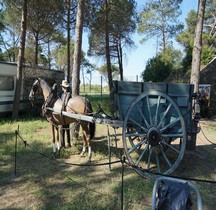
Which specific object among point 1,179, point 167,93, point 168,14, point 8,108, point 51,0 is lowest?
point 1,179

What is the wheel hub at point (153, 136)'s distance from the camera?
3.99 meters

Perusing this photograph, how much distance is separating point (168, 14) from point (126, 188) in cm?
2548

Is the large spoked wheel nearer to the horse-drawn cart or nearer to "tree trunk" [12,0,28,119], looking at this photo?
the horse-drawn cart

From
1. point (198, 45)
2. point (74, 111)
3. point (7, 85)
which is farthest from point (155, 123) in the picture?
point (7, 85)

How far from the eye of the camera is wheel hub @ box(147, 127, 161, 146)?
13.1 feet

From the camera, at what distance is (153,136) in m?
4.01

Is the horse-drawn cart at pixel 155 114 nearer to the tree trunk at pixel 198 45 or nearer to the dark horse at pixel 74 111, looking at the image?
the dark horse at pixel 74 111

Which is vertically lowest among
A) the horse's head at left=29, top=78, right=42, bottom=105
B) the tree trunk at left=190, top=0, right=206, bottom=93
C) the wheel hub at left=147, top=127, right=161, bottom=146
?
the wheel hub at left=147, top=127, right=161, bottom=146

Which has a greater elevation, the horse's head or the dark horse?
the horse's head

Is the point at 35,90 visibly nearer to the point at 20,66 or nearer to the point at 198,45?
the point at 20,66

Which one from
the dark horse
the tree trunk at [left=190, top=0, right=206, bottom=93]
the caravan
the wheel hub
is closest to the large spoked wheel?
the wheel hub

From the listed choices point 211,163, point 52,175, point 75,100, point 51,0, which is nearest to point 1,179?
point 52,175

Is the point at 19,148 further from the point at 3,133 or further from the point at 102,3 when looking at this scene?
the point at 102,3

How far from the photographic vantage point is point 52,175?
4516mm
